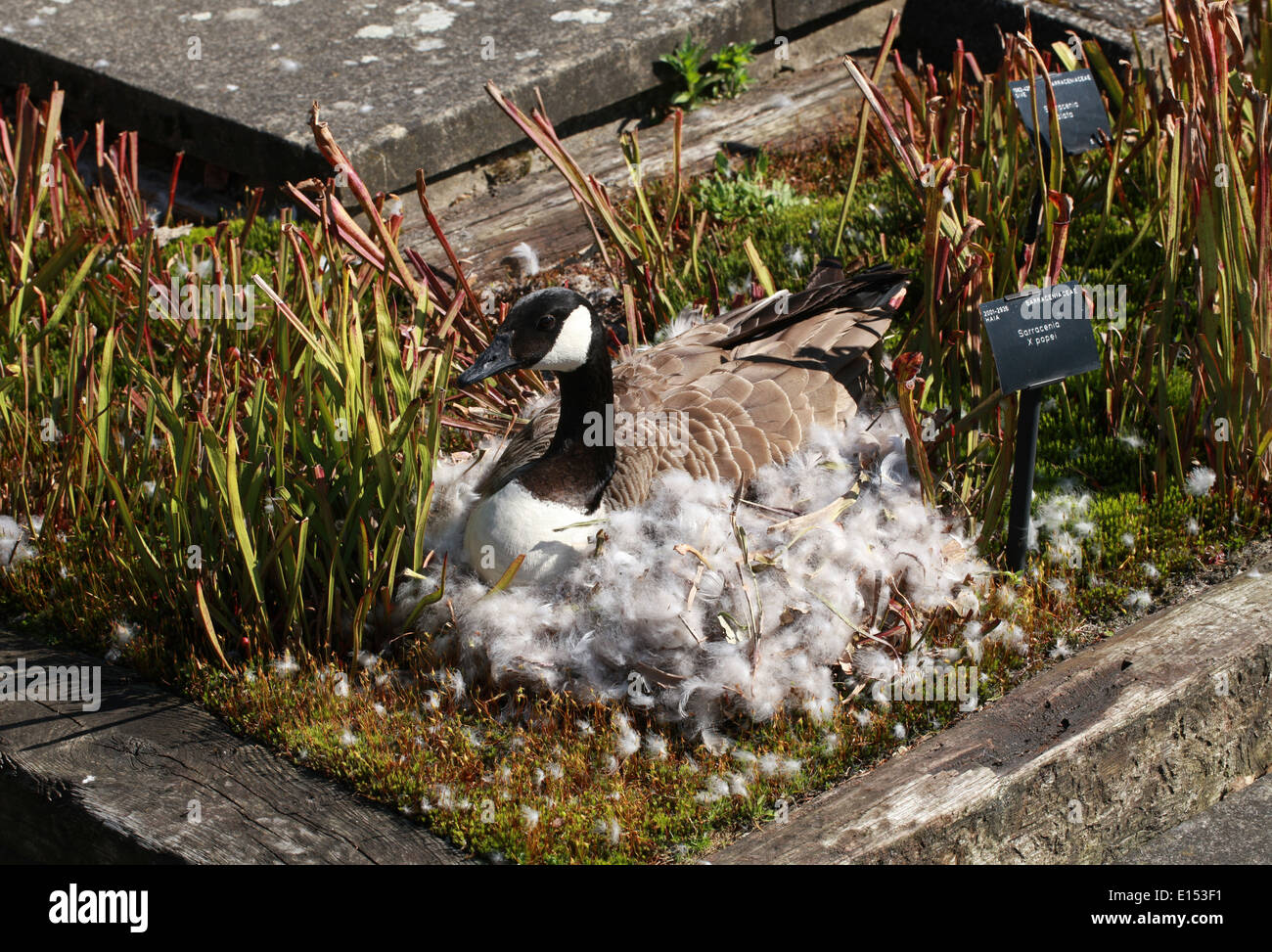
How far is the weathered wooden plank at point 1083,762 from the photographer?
2.80 metres

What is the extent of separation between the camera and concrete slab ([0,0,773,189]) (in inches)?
220

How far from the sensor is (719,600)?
126 inches

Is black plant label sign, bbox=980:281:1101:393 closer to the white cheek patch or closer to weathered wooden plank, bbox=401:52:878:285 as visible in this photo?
the white cheek patch

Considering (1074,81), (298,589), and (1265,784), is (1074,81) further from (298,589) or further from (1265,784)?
(298,589)

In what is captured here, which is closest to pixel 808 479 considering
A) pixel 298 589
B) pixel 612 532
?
pixel 612 532

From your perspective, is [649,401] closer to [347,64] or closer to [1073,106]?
[1073,106]

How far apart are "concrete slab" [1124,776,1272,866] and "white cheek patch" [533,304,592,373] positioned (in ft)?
6.26

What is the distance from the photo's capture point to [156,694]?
3.35 metres

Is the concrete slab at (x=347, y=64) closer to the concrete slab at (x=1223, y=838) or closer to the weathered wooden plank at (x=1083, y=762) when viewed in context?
the weathered wooden plank at (x=1083, y=762)
